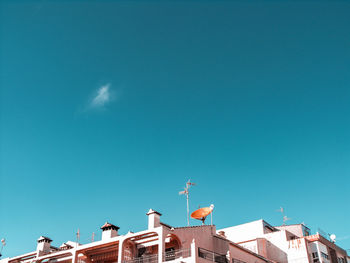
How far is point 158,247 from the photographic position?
28.5m

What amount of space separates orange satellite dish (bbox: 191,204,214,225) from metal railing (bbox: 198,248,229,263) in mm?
4589

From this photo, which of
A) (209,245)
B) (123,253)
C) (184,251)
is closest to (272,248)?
(209,245)

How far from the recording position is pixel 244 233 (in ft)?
136

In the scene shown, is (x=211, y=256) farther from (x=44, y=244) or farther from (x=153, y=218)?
(x=44, y=244)

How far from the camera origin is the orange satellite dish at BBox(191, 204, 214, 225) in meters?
33.2

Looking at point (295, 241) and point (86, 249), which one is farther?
point (295, 241)

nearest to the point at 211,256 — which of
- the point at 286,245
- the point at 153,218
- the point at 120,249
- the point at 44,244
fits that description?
the point at 153,218

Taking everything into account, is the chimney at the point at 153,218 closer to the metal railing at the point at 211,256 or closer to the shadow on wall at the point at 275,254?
the metal railing at the point at 211,256

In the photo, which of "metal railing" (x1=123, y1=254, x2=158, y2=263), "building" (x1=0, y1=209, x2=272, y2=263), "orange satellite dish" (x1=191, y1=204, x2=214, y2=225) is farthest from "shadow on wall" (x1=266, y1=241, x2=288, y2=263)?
"metal railing" (x1=123, y1=254, x2=158, y2=263)

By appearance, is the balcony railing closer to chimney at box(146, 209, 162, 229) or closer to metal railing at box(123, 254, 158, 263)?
metal railing at box(123, 254, 158, 263)

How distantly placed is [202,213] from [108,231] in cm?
909

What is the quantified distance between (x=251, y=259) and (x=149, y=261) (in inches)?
371

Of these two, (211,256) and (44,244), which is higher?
(44,244)

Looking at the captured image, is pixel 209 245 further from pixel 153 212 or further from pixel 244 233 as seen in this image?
pixel 244 233
